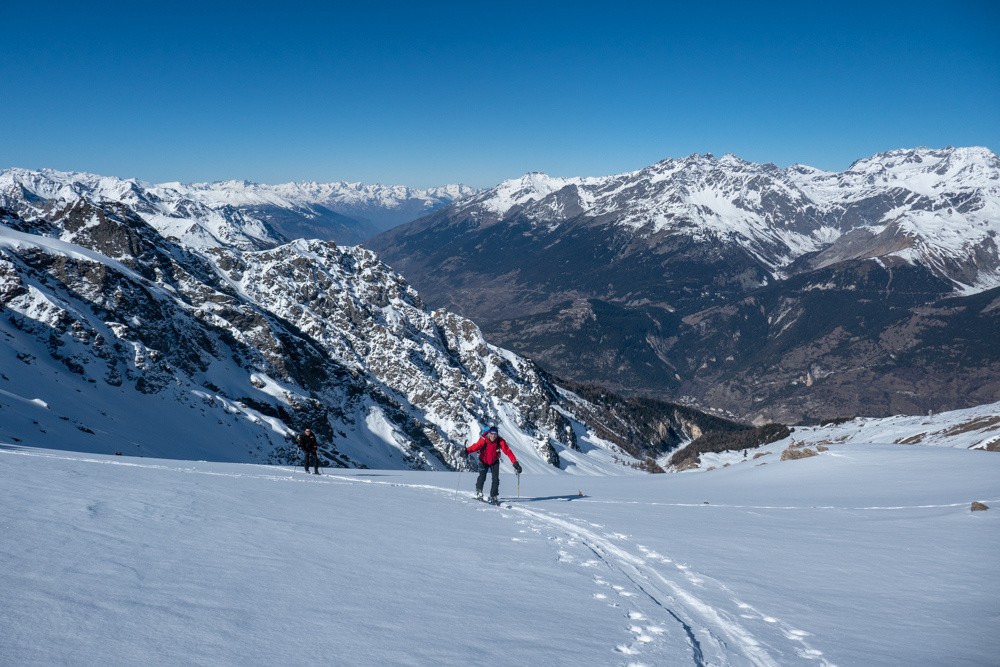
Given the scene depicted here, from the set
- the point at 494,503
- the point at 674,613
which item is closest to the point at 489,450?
the point at 494,503

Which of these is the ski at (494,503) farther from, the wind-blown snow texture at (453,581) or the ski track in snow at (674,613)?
the ski track in snow at (674,613)

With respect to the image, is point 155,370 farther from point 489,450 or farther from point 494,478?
point 494,478

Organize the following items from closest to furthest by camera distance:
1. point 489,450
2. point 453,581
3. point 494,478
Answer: point 453,581, point 494,478, point 489,450

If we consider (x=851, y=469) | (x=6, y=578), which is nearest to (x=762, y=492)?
(x=851, y=469)

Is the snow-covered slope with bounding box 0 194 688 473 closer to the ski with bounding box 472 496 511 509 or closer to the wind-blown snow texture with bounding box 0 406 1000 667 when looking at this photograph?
the ski with bounding box 472 496 511 509

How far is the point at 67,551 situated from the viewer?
870cm

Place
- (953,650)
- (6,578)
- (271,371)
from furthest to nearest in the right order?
(271,371)
(953,650)
(6,578)

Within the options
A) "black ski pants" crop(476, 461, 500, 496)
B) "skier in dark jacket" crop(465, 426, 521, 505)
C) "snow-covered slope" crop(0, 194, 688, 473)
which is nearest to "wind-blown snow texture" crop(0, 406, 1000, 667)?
"black ski pants" crop(476, 461, 500, 496)

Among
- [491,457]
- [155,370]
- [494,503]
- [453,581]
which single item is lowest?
[494,503]

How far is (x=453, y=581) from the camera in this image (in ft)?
34.0

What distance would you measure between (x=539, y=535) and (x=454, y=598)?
23.6ft

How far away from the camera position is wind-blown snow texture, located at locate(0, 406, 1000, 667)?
267 inches

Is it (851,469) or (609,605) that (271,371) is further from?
(609,605)

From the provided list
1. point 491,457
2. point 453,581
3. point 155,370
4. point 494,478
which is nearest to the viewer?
point 453,581
